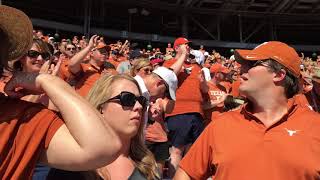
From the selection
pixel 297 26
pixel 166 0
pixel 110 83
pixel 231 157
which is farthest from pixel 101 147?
pixel 297 26

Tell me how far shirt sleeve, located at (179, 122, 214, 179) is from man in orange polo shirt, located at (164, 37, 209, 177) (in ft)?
8.62

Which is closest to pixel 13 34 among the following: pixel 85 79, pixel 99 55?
pixel 85 79

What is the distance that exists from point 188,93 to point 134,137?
11.4 feet

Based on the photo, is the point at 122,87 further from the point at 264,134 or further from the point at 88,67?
the point at 88,67

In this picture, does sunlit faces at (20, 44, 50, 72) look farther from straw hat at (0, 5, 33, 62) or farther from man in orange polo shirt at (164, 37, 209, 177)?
man in orange polo shirt at (164, 37, 209, 177)

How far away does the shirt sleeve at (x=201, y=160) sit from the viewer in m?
2.36

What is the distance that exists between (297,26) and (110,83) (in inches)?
860

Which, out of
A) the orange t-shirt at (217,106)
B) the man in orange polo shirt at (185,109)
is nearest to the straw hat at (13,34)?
the man in orange polo shirt at (185,109)

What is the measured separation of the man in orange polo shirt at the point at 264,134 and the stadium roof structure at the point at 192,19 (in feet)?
45.9

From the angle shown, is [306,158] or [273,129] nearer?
[306,158]

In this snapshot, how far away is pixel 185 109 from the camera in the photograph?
223 inches

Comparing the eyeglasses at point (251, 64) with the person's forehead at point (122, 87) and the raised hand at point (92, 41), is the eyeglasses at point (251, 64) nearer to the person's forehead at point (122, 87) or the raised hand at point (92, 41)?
the person's forehead at point (122, 87)

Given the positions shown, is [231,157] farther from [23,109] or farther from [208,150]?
[23,109]

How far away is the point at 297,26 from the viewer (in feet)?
74.1
